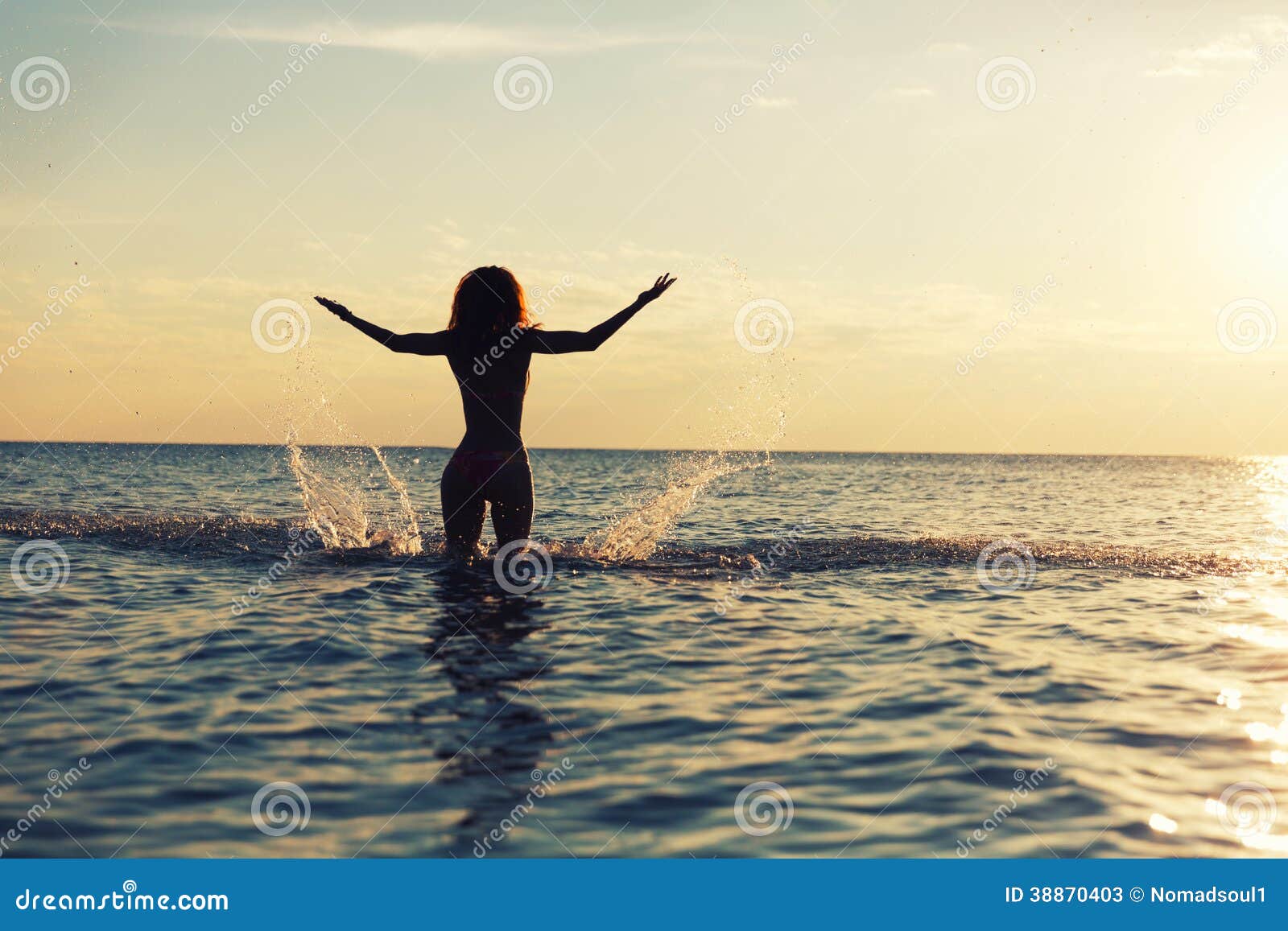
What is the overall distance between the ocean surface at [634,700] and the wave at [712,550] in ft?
0.41

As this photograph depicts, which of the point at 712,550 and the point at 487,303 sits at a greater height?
the point at 487,303

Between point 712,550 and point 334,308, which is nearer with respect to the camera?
point 334,308

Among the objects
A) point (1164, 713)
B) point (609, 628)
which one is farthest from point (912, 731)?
point (609, 628)

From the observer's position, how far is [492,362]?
9227mm

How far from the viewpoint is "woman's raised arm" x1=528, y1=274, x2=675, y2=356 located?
8633mm

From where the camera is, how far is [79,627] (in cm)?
831

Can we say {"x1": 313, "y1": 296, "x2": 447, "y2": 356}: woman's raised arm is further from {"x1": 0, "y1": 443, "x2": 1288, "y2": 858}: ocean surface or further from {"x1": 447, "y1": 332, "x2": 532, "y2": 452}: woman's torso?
{"x1": 0, "y1": 443, "x2": 1288, "y2": 858}: ocean surface

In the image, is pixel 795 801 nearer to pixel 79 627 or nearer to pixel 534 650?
pixel 534 650

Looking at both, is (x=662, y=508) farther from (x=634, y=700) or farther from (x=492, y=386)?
(x=634, y=700)

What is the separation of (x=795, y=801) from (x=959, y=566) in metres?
8.73

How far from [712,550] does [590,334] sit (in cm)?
568

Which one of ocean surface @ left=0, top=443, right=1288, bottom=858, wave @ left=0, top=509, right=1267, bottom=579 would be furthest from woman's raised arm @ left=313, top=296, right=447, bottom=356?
wave @ left=0, top=509, right=1267, bottom=579

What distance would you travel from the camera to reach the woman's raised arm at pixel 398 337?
8.84 m

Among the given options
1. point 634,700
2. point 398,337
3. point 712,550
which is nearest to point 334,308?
point 398,337
